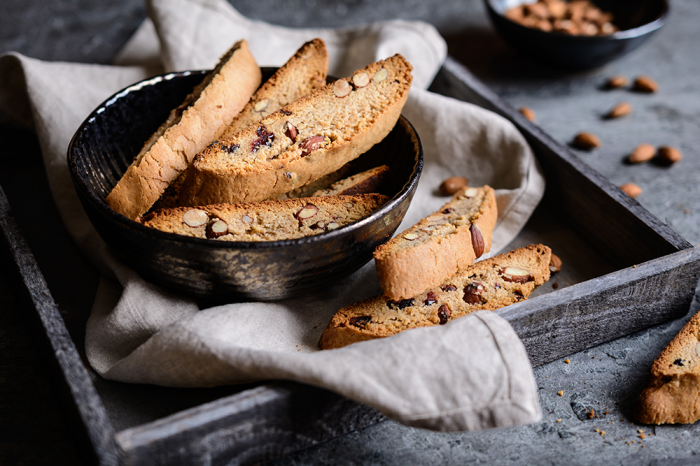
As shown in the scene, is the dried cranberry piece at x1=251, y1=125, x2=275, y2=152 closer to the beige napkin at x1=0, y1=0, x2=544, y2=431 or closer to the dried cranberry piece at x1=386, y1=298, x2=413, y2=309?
the beige napkin at x1=0, y1=0, x2=544, y2=431

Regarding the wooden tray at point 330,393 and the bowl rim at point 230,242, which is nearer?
the wooden tray at point 330,393

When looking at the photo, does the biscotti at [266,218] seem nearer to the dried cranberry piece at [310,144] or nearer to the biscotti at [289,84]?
the dried cranberry piece at [310,144]

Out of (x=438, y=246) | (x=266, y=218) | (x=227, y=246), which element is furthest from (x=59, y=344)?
(x=438, y=246)

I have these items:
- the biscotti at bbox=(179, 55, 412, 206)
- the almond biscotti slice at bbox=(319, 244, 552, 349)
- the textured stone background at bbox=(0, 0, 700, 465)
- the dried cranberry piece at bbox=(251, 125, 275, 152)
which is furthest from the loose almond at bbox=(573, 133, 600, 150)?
the dried cranberry piece at bbox=(251, 125, 275, 152)

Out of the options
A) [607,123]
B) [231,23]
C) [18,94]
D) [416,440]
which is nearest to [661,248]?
[416,440]

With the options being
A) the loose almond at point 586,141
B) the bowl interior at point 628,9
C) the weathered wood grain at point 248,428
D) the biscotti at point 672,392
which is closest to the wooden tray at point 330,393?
the weathered wood grain at point 248,428

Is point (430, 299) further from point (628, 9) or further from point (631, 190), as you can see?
point (628, 9)

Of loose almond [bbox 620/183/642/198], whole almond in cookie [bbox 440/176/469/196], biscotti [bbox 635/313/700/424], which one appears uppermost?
whole almond in cookie [bbox 440/176/469/196]
